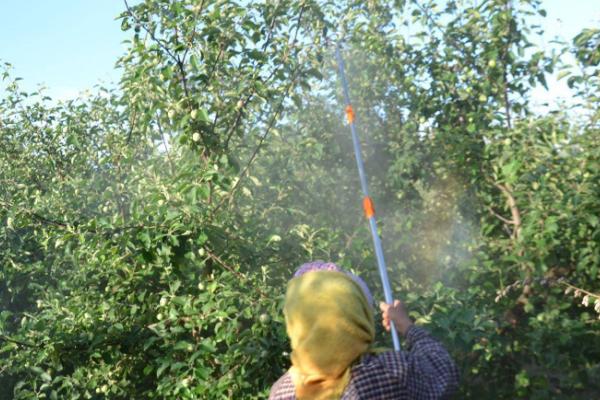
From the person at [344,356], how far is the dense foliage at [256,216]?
119 centimetres

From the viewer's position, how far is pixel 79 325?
348cm

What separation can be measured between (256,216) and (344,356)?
285cm

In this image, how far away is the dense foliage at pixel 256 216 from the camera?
3.25m

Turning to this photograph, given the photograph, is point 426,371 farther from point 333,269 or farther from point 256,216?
point 256,216

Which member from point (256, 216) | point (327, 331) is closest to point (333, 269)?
point (327, 331)

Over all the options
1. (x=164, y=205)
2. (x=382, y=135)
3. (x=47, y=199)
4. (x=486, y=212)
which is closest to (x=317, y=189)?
(x=382, y=135)

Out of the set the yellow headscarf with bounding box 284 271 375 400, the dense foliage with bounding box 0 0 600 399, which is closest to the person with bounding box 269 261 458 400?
the yellow headscarf with bounding box 284 271 375 400

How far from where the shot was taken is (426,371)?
1.80 m

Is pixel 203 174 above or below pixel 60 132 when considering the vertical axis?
below

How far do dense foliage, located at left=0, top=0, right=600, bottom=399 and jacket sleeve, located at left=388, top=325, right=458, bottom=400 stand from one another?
117 centimetres

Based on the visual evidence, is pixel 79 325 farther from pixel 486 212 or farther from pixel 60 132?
pixel 486 212

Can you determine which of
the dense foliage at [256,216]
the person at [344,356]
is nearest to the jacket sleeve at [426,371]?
the person at [344,356]

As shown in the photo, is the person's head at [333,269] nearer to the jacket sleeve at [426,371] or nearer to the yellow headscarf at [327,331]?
the yellow headscarf at [327,331]

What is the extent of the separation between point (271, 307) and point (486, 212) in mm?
2094
